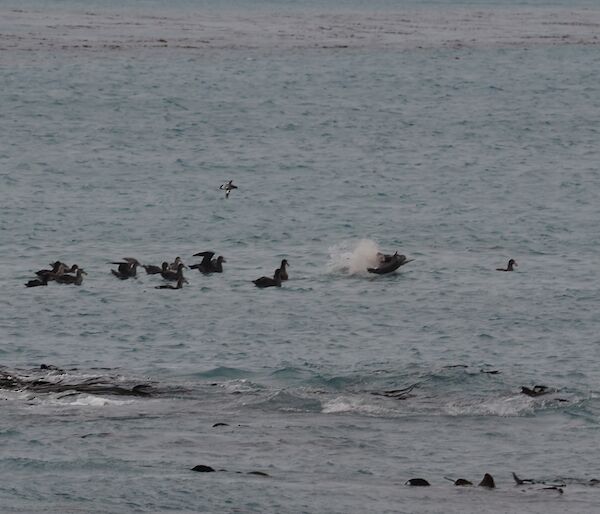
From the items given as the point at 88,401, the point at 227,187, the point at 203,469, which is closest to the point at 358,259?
the point at 227,187

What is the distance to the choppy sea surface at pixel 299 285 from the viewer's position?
94.6 ft

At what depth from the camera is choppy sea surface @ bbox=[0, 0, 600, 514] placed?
28828 millimetres

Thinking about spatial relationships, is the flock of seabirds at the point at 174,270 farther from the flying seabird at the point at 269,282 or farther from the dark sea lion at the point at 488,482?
the dark sea lion at the point at 488,482

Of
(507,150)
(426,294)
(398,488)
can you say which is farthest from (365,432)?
(507,150)

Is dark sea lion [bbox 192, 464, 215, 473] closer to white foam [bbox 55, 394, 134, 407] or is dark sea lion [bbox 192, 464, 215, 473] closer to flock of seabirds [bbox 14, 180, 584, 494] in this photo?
white foam [bbox 55, 394, 134, 407]

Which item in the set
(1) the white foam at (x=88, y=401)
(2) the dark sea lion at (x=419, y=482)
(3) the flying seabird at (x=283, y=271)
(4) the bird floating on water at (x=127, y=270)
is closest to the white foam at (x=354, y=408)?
(1) the white foam at (x=88, y=401)

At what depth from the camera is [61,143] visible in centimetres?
7338

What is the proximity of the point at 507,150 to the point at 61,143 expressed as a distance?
18737 mm

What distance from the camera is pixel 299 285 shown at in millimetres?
45625

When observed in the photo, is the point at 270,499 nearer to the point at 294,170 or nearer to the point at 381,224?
the point at 381,224

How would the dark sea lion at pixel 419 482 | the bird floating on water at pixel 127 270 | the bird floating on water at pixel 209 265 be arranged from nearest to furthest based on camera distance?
the dark sea lion at pixel 419 482
the bird floating on water at pixel 127 270
the bird floating on water at pixel 209 265

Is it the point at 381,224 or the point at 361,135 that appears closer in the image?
the point at 381,224

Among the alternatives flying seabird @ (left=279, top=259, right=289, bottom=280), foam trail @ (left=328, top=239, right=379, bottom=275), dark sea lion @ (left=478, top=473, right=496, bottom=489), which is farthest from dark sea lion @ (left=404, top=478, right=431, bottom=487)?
foam trail @ (left=328, top=239, right=379, bottom=275)

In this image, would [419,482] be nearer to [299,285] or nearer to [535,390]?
[535,390]
